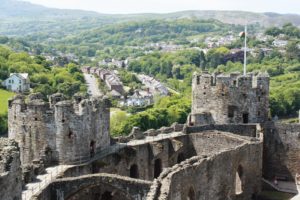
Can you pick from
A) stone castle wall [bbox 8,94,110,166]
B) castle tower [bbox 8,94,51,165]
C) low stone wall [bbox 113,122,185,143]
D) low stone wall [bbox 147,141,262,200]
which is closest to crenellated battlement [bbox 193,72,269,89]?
low stone wall [bbox 113,122,185,143]

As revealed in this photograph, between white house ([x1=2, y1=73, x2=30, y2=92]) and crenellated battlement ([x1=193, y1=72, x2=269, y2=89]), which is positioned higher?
crenellated battlement ([x1=193, y1=72, x2=269, y2=89])

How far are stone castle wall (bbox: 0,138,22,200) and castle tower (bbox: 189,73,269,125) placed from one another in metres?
21.1

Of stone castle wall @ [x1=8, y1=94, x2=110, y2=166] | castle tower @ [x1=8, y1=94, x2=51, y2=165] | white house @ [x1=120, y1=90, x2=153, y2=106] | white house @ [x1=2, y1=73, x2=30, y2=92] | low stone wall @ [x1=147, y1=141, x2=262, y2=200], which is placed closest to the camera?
low stone wall @ [x1=147, y1=141, x2=262, y2=200]

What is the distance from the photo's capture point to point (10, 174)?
70.4 ft

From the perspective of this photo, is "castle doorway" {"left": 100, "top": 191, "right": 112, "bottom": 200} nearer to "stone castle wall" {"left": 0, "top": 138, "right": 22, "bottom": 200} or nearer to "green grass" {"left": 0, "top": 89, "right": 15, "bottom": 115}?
"stone castle wall" {"left": 0, "top": 138, "right": 22, "bottom": 200}

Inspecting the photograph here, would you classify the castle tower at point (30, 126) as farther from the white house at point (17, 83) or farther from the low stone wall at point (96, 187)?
the white house at point (17, 83)

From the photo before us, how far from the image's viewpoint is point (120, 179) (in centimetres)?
2825

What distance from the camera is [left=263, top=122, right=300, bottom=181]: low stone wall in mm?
40062

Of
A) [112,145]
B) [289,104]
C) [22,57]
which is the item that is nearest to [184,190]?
[112,145]

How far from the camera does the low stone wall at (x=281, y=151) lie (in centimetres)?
4006

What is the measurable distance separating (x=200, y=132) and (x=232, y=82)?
4437 mm

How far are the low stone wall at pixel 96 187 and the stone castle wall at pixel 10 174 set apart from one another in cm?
563

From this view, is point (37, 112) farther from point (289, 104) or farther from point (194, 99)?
point (289, 104)

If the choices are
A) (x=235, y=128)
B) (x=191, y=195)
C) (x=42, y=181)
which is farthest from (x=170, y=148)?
(x=42, y=181)
